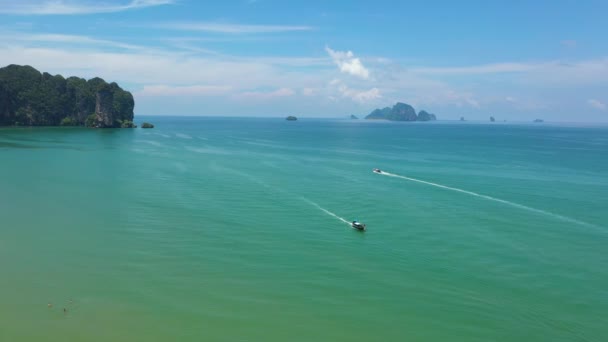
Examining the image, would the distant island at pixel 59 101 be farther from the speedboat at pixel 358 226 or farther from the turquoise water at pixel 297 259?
the speedboat at pixel 358 226

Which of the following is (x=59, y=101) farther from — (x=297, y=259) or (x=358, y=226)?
(x=297, y=259)

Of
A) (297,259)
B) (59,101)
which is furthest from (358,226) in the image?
(59,101)

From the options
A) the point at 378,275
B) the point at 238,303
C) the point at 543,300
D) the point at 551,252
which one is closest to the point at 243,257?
the point at 238,303

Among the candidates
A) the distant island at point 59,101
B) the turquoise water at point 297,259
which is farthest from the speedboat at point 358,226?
the distant island at point 59,101

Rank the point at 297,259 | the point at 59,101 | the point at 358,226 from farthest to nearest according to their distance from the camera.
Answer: the point at 59,101 < the point at 358,226 < the point at 297,259

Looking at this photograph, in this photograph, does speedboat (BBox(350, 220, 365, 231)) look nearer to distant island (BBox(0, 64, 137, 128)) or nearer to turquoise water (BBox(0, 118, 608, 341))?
turquoise water (BBox(0, 118, 608, 341))

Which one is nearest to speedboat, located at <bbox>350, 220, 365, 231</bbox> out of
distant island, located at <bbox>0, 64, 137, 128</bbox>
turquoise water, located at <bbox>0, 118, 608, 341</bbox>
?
turquoise water, located at <bbox>0, 118, 608, 341</bbox>

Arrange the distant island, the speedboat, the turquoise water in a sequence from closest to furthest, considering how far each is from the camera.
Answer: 1. the turquoise water
2. the speedboat
3. the distant island
